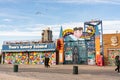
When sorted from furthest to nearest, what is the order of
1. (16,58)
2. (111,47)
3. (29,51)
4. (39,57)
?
(16,58)
(29,51)
(39,57)
(111,47)

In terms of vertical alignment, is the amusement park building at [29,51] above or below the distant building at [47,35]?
below

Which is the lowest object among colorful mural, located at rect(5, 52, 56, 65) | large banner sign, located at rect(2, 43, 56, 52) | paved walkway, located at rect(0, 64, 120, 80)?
paved walkway, located at rect(0, 64, 120, 80)

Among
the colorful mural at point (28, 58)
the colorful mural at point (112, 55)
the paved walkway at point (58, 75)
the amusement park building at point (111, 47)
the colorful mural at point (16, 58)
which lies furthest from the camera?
the colorful mural at point (16, 58)

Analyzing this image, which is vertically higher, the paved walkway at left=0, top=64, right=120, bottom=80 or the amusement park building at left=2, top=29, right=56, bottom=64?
the amusement park building at left=2, top=29, right=56, bottom=64

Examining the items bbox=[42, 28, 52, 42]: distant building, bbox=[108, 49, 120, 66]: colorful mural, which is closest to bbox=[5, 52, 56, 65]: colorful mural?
bbox=[42, 28, 52, 42]: distant building

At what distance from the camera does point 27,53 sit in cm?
6284

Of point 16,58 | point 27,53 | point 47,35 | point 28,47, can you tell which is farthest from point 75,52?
point 16,58

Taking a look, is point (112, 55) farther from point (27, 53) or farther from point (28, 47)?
point (27, 53)

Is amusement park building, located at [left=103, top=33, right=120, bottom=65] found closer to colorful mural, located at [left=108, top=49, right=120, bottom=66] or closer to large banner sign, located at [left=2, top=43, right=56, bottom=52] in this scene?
colorful mural, located at [left=108, top=49, right=120, bottom=66]

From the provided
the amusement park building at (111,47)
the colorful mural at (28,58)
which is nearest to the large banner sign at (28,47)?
the colorful mural at (28,58)

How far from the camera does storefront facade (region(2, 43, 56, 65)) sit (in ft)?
195

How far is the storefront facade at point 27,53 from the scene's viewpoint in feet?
195

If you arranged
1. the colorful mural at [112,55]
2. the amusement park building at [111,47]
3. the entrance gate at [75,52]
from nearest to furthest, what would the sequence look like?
1. the amusement park building at [111,47]
2. the colorful mural at [112,55]
3. the entrance gate at [75,52]

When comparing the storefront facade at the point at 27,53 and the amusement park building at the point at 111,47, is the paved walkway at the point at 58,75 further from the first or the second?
the storefront facade at the point at 27,53
